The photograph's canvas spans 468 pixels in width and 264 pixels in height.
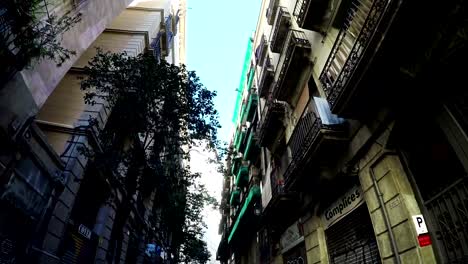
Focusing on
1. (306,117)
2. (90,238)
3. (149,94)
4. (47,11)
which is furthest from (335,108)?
(90,238)

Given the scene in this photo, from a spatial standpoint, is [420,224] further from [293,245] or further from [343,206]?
[293,245]

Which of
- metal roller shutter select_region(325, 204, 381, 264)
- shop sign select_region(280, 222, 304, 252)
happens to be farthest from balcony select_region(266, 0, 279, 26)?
metal roller shutter select_region(325, 204, 381, 264)

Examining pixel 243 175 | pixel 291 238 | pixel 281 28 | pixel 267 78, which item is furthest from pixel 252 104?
pixel 291 238

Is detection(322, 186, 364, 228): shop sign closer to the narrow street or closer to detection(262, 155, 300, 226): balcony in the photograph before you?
the narrow street

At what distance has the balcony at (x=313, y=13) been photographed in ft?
31.8

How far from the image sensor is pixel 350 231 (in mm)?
7594

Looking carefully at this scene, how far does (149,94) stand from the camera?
9.68 metres

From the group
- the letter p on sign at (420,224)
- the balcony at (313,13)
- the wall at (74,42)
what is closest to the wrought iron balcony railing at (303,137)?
the letter p on sign at (420,224)

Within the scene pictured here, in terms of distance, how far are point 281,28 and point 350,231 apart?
33.9ft

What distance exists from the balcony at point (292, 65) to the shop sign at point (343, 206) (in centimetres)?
548

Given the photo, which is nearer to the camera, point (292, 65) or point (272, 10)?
point (292, 65)

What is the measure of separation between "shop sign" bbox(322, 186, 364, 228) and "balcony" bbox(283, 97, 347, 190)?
119 cm

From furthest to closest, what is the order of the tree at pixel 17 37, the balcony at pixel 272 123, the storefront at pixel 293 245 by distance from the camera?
the balcony at pixel 272 123 → the storefront at pixel 293 245 → the tree at pixel 17 37

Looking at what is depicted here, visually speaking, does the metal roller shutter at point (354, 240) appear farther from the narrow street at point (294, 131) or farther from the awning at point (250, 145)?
the awning at point (250, 145)
